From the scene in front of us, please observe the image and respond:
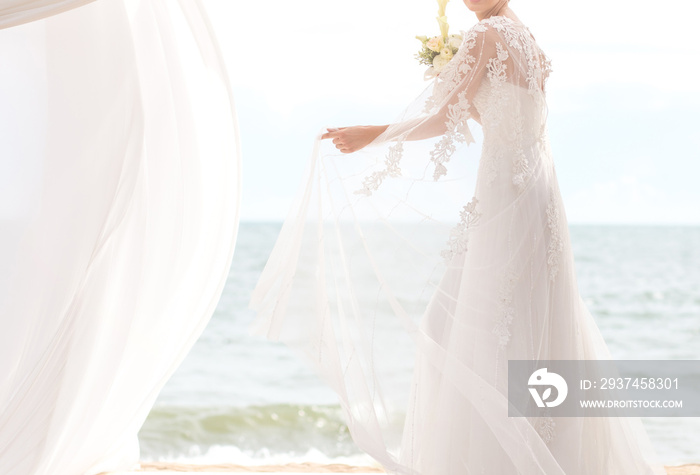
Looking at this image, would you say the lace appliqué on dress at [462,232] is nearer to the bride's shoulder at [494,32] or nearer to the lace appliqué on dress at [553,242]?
the lace appliqué on dress at [553,242]

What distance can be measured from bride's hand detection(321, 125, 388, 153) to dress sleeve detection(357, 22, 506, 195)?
0.38 feet

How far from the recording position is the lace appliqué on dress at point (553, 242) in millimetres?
2016

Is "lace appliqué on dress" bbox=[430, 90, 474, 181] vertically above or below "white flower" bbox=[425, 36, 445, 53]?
below

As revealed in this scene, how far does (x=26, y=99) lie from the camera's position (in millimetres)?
2199

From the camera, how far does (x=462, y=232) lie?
1909 mm

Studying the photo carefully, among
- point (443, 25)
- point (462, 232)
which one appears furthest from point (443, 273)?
point (443, 25)

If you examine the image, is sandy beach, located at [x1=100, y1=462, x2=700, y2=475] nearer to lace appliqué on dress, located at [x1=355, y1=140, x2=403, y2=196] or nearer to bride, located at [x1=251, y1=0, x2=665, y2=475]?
bride, located at [x1=251, y1=0, x2=665, y2=475]

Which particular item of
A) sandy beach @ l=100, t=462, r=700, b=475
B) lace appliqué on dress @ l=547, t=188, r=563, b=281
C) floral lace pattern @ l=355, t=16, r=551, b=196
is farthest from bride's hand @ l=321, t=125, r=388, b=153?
sandy beach @ l=100, t=462, r=700, b=475

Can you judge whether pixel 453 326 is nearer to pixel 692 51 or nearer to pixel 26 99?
pixel 26 99

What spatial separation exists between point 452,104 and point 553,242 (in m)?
0.53

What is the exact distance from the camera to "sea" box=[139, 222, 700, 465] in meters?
4.60

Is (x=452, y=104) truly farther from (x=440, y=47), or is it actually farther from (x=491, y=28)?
(x=440, y=47)

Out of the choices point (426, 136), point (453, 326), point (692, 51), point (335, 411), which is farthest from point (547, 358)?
point (692, 51)

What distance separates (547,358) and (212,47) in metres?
1.63
